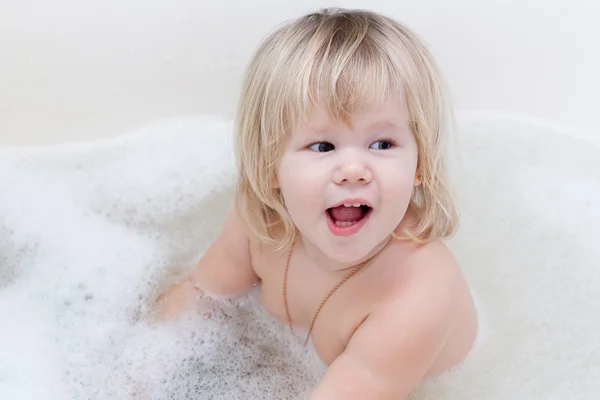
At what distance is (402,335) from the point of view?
35.0 inches

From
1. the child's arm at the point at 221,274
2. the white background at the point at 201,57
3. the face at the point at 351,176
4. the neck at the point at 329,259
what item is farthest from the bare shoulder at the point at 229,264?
the white background at the point at 201,57

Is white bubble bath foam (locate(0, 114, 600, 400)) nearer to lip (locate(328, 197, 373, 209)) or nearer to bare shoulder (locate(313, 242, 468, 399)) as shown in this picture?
bare shoulder (locate(313, 242, 468, 399))

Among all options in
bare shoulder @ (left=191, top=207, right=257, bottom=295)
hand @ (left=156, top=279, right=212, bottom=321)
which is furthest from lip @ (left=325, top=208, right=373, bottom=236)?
hand @ (left=156, top=279, right=212, bottom=321)

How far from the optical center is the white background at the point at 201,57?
54.6 inches

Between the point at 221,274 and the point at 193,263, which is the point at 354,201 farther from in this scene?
the point at 193,263

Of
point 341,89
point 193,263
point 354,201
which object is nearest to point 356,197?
point 354,201

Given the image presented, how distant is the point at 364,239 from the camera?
851mm

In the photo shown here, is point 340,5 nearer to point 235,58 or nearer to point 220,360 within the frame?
point 235,58

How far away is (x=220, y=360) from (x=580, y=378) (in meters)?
0.53

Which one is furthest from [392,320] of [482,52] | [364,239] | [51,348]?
[482,52]

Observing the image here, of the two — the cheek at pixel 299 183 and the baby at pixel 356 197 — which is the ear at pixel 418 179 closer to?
the baby at pixel 356 197

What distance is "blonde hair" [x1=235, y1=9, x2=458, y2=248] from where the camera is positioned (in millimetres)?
804

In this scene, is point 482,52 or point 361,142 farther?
point 482,52

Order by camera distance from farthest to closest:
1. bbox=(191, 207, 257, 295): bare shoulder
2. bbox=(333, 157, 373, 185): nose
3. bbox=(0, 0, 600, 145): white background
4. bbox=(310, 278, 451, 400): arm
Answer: bbox=(0, 0, 600, 145): white background → bbox=(191, 207, 257, 295): bare shoulder → bbox=(310, 278, 451, 400): arm → bbox=(333, 157, 373, 185): nose
